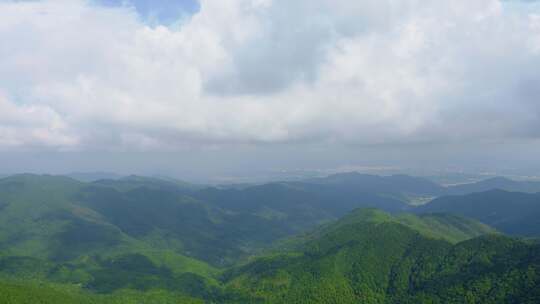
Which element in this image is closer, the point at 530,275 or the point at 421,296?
the point at 530,275

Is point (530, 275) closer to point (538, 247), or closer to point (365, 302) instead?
point (538, 247)

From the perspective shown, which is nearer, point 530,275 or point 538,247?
point 530,275

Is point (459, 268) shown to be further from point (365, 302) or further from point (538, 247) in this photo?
point (365, 302)

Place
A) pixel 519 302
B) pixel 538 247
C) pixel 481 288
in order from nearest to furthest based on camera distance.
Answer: pixel 519 302, pixel 481 288, pixel 538 247

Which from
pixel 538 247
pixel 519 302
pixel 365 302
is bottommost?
pixel 365 302

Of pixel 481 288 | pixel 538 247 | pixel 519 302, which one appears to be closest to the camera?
pixel 519 302

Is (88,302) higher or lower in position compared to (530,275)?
lower

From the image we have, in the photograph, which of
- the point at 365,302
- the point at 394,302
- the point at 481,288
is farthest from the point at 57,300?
the point at 481,288

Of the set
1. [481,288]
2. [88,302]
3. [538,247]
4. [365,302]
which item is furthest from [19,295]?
[538,247]

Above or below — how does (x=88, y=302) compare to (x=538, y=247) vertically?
below

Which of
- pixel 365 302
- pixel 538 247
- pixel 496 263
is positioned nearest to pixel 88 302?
pixel 365 302
